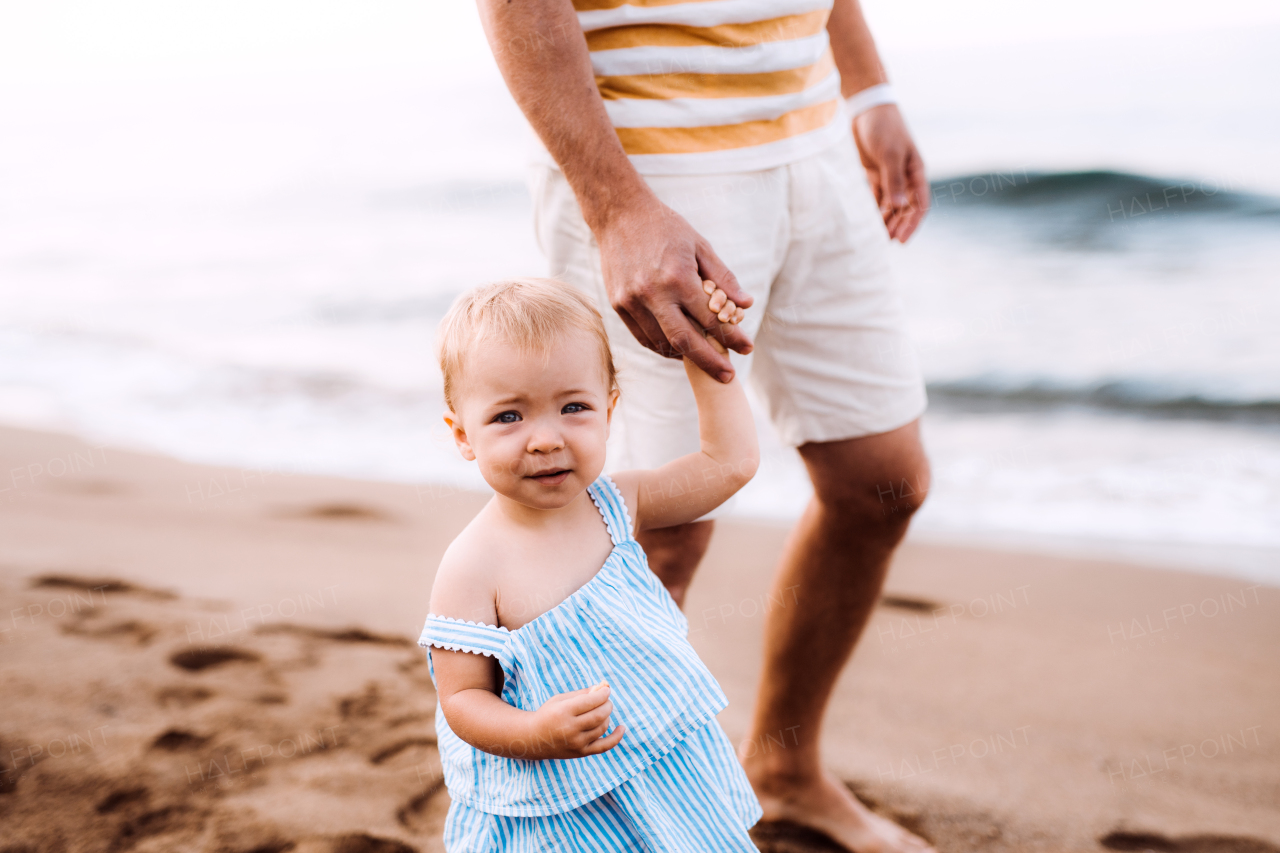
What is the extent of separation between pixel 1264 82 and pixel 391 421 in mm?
11486

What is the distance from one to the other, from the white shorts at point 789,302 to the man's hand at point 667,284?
18cm

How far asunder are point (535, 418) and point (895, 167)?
3.73ft

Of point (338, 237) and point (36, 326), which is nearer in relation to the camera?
point (36, 326)

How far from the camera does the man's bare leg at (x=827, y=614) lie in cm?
176

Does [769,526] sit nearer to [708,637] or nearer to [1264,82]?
[708,637]

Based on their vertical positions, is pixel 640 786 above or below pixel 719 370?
below

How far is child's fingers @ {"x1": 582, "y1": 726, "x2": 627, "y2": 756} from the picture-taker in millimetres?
1054

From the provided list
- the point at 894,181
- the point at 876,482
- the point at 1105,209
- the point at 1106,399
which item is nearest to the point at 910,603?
the point at 876,482

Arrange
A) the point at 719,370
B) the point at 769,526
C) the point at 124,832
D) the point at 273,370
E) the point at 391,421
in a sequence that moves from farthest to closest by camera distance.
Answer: the point at 273,370, the point at 391,421, the point at 769,526, the point at 124,832, the point at 719,370

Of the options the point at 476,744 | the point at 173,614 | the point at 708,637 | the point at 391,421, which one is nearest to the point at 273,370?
the point at 391,421

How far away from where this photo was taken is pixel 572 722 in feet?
3.35

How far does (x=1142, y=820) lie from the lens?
77.1 inches

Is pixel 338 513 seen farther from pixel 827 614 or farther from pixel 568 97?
pixel 568 97

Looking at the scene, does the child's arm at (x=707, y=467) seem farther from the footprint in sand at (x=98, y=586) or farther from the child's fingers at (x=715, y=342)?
the footprint in sand at (x=98, y=586)
